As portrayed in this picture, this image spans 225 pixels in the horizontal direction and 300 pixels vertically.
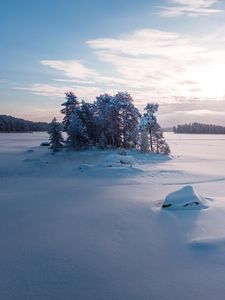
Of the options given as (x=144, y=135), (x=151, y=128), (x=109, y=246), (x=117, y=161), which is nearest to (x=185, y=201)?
(x=109, y=246)

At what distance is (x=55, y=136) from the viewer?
189 ft

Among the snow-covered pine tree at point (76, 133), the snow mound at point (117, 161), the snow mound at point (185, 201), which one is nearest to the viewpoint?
the snow mound at point (185, 201)

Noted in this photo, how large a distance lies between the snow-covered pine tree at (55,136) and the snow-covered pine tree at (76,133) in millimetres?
1940

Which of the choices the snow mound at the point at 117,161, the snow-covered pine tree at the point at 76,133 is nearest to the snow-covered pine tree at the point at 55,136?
the snow-covered pine tree at the point at 76,133

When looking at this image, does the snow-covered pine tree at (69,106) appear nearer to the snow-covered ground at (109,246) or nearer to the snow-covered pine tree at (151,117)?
the snow-covered pine tree at (151,117)

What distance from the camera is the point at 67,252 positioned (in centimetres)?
934

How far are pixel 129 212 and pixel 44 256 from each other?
19.2 feet

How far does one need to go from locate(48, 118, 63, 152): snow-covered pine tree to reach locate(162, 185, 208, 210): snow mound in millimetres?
43840

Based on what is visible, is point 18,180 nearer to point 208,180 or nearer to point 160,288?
point 208,180

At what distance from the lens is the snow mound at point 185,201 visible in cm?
1454

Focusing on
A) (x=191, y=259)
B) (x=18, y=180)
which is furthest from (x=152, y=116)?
(x=191, y=259)

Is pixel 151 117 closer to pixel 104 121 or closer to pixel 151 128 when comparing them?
pixel 151 128

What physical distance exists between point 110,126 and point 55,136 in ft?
34.5

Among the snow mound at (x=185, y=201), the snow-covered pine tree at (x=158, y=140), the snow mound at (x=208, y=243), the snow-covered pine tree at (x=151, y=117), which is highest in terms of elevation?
the snow-covered pine tree at (x=151, y=117)
